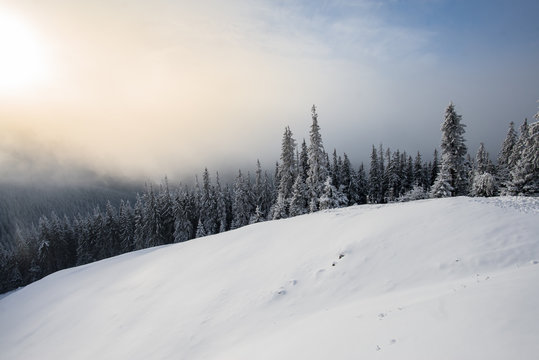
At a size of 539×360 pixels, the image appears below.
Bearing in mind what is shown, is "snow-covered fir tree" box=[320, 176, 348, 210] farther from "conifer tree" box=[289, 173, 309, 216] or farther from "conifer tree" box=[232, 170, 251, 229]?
"conifer tree" box=[232, 170, 251, 229]

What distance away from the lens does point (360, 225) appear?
1823 centimetres

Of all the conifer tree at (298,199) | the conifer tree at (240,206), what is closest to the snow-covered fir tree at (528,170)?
the conifer tree at (298,199)

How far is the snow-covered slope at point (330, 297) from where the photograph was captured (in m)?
6.96

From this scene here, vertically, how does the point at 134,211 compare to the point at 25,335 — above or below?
above

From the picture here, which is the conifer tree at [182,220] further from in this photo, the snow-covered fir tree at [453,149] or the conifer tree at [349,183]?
the snow-covered fir tree at [453,149]

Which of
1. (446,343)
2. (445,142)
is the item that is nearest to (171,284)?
(446,343)

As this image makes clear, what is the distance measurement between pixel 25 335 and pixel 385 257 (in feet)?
86.0

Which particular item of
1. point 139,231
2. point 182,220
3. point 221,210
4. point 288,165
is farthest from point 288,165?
point 139,231

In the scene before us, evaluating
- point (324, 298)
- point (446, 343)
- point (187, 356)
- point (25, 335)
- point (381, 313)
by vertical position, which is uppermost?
point (446, 343)

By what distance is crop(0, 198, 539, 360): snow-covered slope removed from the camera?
6.96 meters

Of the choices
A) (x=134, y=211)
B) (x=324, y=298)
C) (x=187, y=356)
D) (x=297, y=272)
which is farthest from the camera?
(x=134, y=211)

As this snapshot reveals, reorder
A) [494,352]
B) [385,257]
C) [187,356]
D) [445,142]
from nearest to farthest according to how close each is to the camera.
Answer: [494,352], [187,356], [385,257], [445,142]

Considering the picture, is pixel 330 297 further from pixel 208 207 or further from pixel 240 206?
pixel 208 207

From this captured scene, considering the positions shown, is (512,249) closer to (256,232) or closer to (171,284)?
(256,232)
